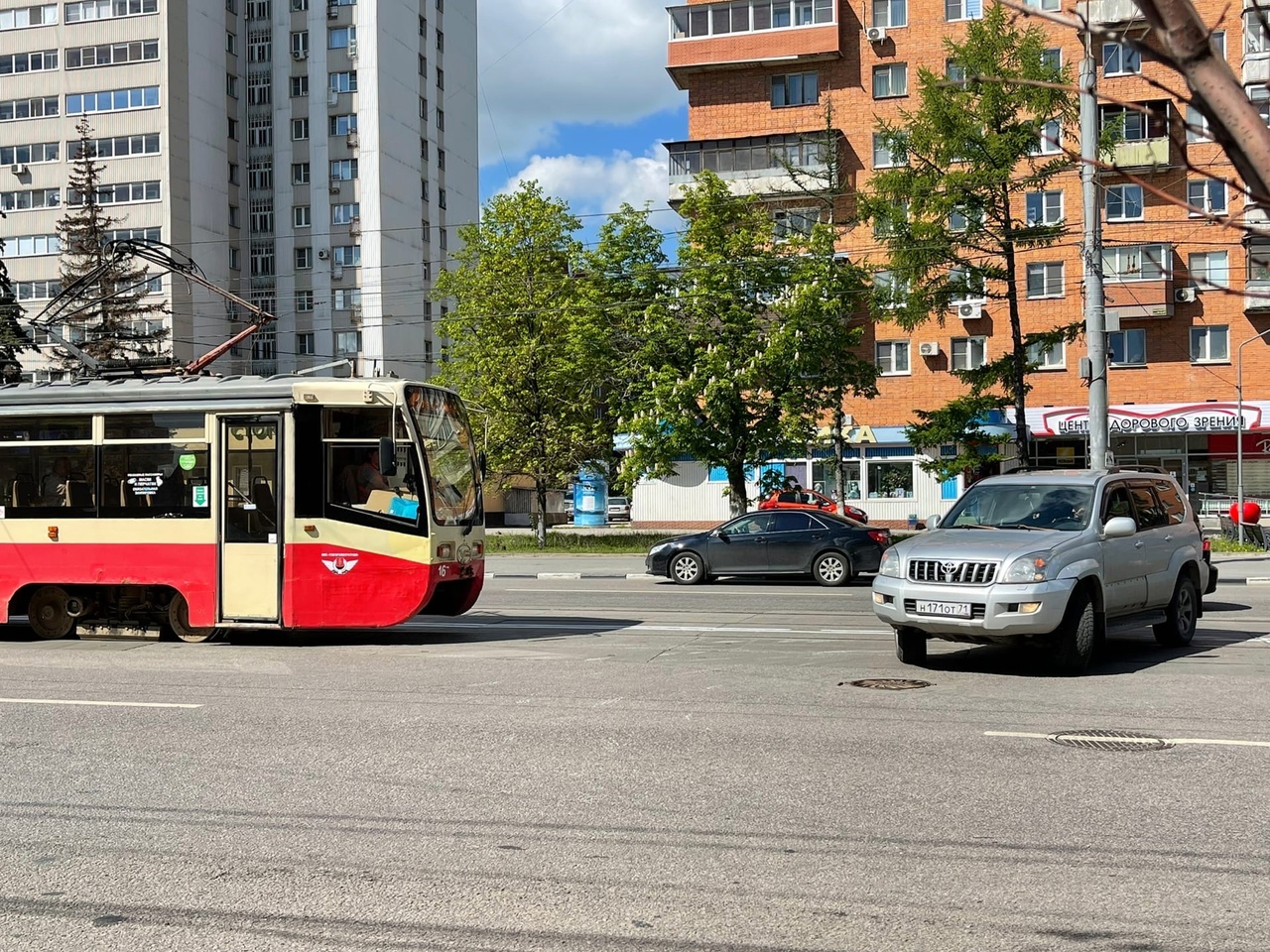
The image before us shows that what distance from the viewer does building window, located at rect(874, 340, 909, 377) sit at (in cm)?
5394

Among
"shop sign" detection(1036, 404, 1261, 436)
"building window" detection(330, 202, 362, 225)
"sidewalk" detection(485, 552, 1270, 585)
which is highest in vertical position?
"building window" detection(330, 202, 362, 225)

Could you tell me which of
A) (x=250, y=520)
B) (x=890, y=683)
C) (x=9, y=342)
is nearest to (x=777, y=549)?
(x=250, y=520)

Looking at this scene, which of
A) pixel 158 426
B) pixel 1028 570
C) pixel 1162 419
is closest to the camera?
pixel 1028 570

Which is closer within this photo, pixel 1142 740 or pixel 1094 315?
pixel 1142 740

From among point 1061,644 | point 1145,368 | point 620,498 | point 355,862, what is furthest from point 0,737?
point 620,498

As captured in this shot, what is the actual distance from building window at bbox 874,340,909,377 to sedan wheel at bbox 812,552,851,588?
30.1 metres

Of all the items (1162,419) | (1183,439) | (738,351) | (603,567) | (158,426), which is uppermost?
(738,351)

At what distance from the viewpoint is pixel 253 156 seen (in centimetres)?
7762

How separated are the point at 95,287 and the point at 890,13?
123 ft

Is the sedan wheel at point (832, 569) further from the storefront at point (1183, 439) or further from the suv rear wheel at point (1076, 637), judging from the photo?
the storefront at point (1183, 439)

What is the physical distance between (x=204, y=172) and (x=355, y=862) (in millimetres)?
73435

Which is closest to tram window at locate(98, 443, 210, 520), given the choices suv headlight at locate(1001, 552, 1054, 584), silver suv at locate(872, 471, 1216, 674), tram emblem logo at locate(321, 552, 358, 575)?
tram emblem logo at locate(321, 552, 358, 575)

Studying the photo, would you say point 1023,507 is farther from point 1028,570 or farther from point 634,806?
point 634,806

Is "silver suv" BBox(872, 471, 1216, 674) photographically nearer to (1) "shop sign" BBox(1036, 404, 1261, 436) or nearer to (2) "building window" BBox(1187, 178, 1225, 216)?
(2) "building window" BBox(1187, 178, 1225, 216)
